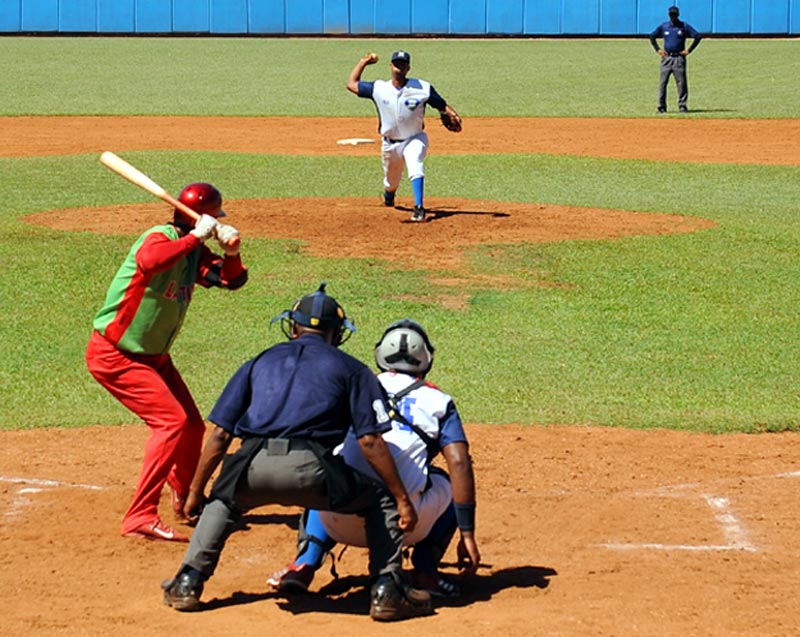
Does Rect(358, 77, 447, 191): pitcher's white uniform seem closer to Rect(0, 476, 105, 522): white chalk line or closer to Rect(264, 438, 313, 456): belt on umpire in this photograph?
Rect(0, 476, 105, 522): white chalk line

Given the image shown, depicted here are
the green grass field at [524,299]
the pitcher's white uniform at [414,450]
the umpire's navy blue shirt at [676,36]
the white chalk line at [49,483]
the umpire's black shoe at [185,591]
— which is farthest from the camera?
the umpire's navy blue shirt at [676,36]

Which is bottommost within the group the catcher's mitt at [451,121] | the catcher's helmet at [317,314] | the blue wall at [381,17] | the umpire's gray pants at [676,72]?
the catcher's helmet at [317,314]

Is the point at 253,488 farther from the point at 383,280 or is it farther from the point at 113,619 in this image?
the point at 383,280

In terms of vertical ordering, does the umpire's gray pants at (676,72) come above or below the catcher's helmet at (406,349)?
above

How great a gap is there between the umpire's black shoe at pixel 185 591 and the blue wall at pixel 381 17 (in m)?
48.2

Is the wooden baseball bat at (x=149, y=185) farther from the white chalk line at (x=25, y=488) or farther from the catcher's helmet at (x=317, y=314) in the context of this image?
the white chalk line at (x=25, y=488)

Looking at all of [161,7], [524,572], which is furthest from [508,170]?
[161,7]

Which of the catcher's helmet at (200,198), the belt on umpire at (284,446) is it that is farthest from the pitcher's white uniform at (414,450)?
the catcher's helmet at (200,198)

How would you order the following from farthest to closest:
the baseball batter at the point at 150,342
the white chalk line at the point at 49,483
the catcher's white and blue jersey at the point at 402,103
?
1. the catcher's white and blue jersey at the point at 402,103
2. the white chalk line at the point at 49,483
3. the baseball batter at the point at 150,342

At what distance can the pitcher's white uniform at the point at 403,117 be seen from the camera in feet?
55.9

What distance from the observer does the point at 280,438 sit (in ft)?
19.2

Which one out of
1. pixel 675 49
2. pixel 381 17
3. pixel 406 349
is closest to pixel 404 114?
pixel 406 349

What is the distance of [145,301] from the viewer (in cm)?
720

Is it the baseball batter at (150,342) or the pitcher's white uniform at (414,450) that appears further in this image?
the baseball batter at (150,342)
